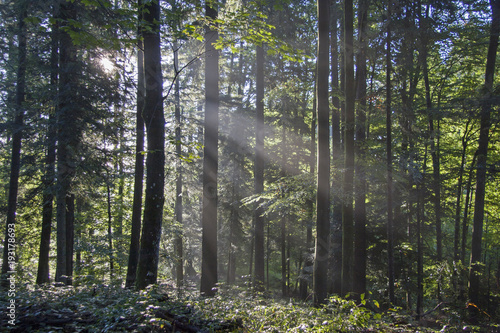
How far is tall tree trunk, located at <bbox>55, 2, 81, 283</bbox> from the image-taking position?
11.0 metres

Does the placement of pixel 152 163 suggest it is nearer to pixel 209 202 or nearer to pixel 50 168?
pixel 209 202

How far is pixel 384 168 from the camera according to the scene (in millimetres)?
9898

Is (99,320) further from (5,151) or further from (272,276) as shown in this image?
(272,276)

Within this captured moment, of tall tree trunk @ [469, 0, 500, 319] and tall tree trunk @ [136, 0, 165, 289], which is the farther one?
tall tree trunk @ [469, 0, 500, 319]

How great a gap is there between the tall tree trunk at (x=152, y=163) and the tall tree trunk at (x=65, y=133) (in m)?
6.20

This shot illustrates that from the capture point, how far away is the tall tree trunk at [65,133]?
1102 centimetres

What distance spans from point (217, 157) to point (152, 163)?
3.36 metres

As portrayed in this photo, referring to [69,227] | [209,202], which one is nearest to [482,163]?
[209,202]

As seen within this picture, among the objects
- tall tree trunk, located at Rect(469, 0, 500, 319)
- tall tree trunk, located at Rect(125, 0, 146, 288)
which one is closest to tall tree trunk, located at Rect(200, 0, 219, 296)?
tall tree trunk, located at Rect(125, 0, 146, 288)

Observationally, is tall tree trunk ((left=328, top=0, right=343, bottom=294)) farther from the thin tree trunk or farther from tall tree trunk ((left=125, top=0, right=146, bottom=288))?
tall tree trunk ((left=125, top=0, right=146, bottom=288))

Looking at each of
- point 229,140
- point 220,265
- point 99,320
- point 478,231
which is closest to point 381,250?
point 478,231

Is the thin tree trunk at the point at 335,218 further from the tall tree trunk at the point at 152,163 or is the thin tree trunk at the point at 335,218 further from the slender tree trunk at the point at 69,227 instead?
the slender tree trunk at the point at 69,227

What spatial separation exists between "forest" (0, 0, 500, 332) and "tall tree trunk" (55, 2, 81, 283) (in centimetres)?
5

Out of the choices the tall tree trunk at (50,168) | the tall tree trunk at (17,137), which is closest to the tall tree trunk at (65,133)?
the tall tree trunk at (50,168)
